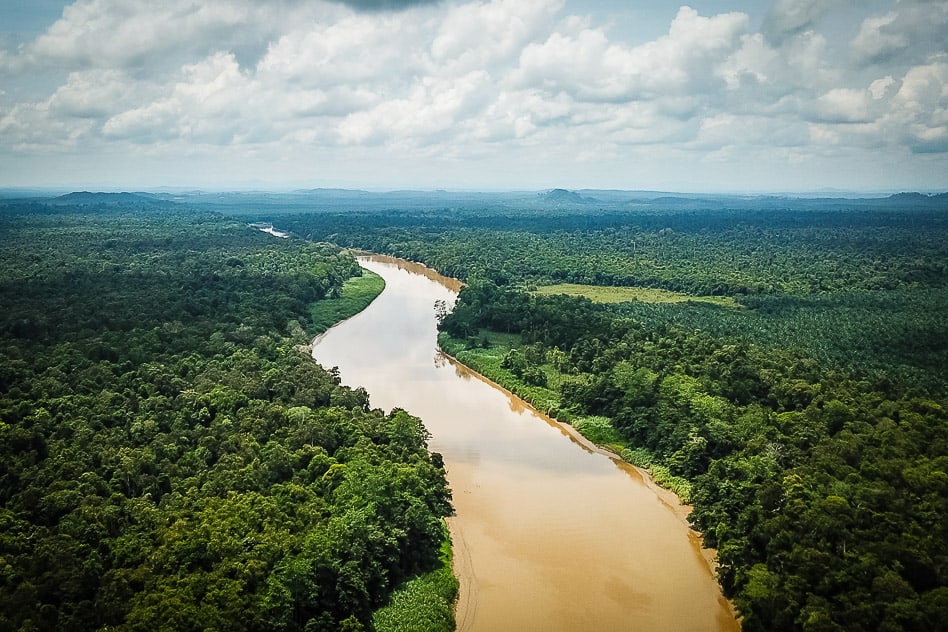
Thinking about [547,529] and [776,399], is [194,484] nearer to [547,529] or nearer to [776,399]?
[547,529]

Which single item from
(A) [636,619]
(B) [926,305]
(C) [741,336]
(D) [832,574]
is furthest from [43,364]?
(B) [926,305]

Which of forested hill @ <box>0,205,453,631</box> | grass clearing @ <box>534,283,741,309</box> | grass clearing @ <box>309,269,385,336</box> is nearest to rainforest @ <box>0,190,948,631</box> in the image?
forested hill @ <box>0,205,453,631</box>

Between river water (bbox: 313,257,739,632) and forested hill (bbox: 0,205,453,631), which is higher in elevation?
forested hill (bbox: 0,205,453,631)

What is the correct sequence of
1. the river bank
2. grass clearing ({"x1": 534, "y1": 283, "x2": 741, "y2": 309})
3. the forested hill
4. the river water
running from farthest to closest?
grass clearing ({"x1": 534, "y1": 283, "x2": 741, "y2": 309})
the river bank
the river water
the forested hill

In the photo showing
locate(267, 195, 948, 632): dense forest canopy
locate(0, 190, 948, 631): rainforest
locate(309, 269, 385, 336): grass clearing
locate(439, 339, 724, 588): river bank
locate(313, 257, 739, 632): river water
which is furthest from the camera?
locate(309, 269, 385, 336): grass clearing

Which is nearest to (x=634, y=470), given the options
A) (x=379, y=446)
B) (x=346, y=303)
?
(x=379, y=446)

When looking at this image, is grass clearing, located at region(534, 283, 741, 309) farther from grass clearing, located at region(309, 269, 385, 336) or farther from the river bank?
the river bank
